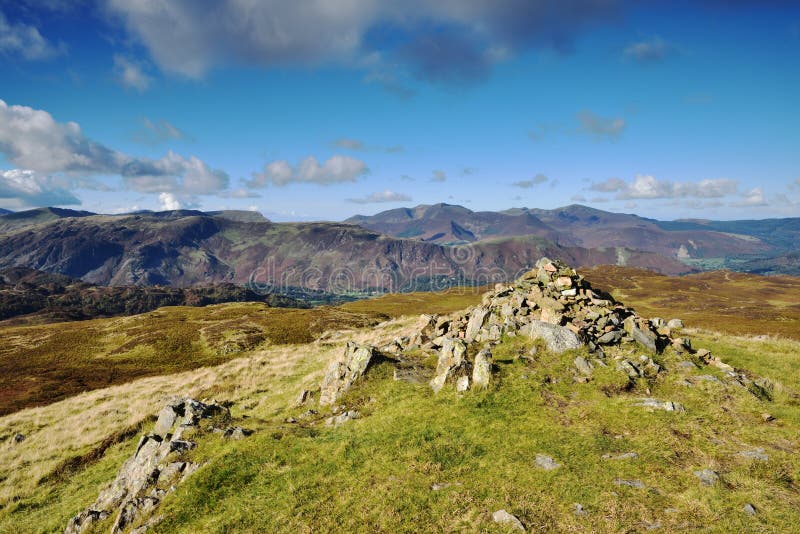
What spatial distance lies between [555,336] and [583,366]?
2495 millimetres

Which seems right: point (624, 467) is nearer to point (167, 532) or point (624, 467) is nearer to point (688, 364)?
point (688, 364)

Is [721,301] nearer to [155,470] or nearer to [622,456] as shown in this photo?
[622,456]

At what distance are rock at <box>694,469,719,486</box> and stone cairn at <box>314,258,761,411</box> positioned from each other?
4841 millimetres

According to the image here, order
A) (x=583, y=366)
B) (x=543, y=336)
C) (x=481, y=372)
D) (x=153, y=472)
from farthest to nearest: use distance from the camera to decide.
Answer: (x=543, y=336), (x=583, y=366), (x=481, y=372), (x=153, y=472)

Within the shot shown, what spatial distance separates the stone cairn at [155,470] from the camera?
14.0 metres

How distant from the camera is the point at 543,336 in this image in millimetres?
23766

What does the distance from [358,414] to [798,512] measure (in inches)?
644

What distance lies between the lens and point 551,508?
38.8 ft

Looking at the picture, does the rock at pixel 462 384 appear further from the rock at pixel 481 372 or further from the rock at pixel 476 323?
the rock at pixel 476 323

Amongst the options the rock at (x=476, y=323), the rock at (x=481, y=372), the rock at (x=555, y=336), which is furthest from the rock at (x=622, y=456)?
the rock at (x=476, y=323)

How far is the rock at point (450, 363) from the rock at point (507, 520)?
9.07m

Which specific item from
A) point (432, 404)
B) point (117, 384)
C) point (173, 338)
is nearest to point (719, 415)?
point (432, 404)

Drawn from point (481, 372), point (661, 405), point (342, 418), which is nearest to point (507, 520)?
point (481, 372)

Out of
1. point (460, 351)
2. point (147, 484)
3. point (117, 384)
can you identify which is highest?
point (460, 351)
